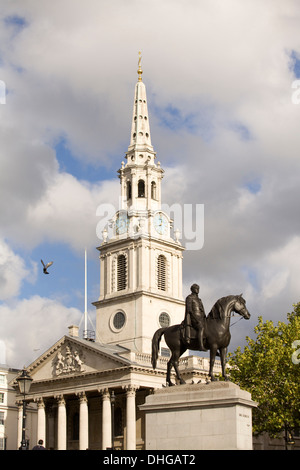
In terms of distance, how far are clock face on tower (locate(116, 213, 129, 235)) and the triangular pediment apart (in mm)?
14941

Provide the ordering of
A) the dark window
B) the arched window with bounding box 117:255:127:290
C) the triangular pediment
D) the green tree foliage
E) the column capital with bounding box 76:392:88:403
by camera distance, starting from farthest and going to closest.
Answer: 1. the arched window with bounding box 117:255:127:290
2. the dark window
3. the column capital with bounding box 76:392:88:403
4. the triangular pediment
5. the green tree foliage

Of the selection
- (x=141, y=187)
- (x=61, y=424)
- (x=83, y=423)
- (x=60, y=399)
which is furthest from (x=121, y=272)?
(x=83, y=423)

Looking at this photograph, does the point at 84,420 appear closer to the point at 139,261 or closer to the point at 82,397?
the point at 82,397

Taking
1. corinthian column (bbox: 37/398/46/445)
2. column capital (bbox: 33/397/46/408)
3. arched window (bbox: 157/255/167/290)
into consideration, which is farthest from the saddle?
arched window (bbox: 157/255/167/290)

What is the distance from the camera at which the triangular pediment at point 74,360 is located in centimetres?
8012

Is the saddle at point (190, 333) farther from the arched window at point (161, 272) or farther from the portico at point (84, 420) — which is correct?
the arched window at point (161, 272)

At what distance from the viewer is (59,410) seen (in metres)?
82.6

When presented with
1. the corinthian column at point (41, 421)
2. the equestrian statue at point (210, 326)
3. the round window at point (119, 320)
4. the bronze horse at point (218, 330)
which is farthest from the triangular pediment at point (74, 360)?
the equestrian statue at point (210, 326)

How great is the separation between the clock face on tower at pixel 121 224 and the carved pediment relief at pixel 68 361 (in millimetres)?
16061

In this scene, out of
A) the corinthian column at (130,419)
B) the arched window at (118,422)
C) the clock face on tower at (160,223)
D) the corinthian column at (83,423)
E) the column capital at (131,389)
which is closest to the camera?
the corinthian column at (130,419)

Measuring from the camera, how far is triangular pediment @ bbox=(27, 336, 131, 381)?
3155 inches

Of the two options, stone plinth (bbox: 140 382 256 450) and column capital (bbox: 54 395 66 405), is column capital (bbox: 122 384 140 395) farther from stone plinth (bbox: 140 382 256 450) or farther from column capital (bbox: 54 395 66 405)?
stone plinth (bbox: 140 382 256 450)
